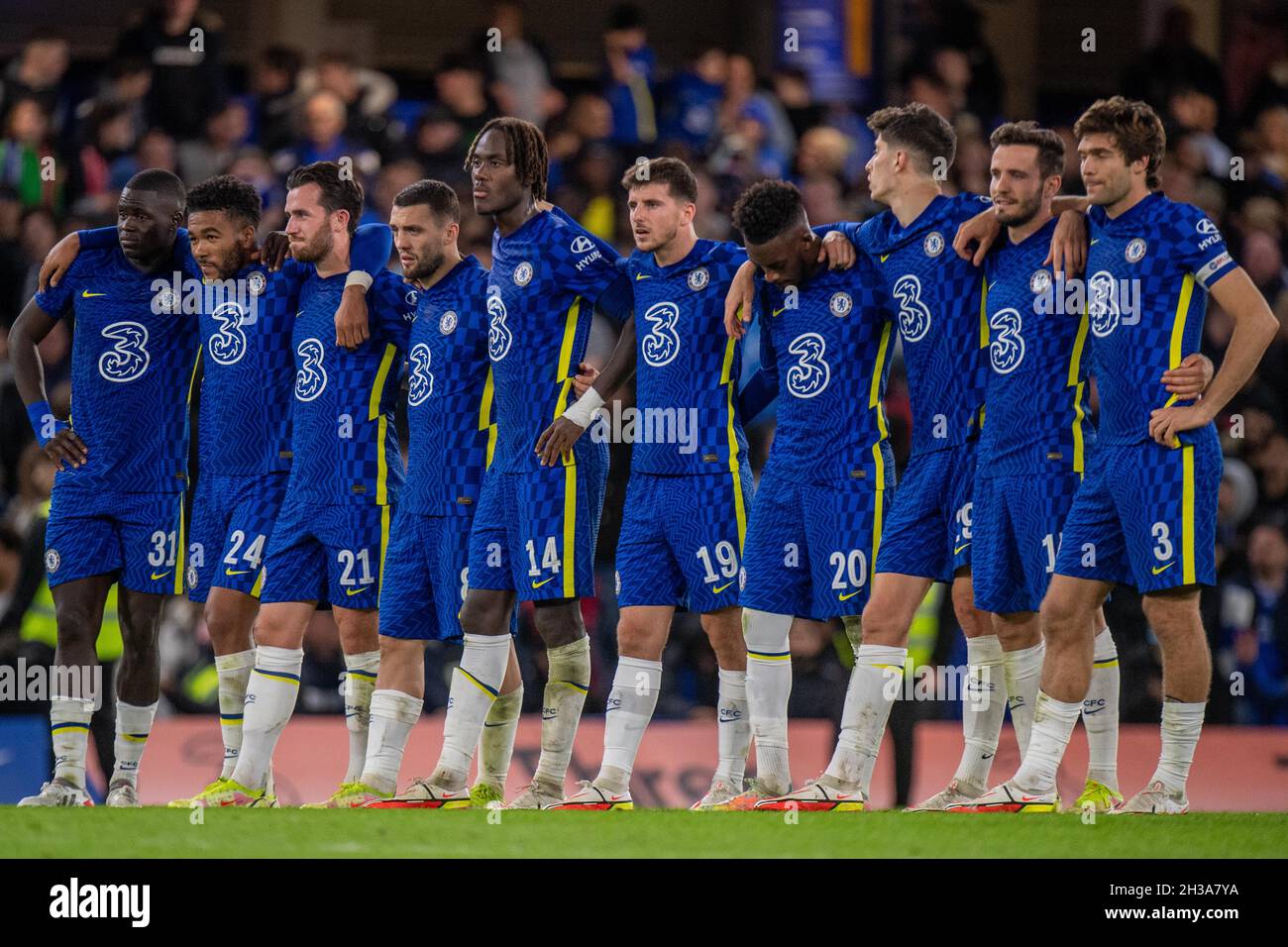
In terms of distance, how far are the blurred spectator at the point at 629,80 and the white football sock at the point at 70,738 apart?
7989 millimetres

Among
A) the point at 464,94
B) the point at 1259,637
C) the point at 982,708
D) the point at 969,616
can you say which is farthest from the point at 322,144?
the point at 982,708

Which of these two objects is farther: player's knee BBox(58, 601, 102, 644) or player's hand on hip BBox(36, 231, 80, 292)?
player's hand on hip BBox(36, 231, 80, 292)

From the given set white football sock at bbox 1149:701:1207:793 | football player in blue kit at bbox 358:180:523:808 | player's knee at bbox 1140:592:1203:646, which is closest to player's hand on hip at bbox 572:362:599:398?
football player in blue kit at bbox 358:180:523:808

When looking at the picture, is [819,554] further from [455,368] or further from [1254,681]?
[1254,681]

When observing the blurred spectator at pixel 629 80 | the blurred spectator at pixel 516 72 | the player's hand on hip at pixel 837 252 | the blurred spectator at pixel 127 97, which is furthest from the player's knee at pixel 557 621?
the blurred spectator at pixel 629 80

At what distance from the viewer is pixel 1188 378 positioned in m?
7.64

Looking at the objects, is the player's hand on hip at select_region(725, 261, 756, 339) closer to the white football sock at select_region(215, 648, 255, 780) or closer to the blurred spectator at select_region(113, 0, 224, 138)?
the white football sock at select_region(215, 648, 255, 780)

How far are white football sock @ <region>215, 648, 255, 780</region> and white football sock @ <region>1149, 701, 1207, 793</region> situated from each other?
3.96m

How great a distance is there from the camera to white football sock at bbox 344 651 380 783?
29.6 ft

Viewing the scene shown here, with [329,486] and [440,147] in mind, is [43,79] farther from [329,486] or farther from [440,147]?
[329,486]

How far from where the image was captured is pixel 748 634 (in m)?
8.32

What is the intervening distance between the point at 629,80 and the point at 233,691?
808cm

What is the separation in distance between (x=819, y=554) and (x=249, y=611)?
2589 mm
